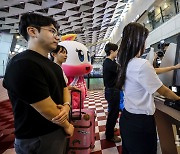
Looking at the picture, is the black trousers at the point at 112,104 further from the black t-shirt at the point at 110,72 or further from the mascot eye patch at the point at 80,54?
the mascot eye patch at the point at 80,54

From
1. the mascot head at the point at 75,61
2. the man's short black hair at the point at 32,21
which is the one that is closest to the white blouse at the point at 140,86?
the man's short black hair at the point at 32,21

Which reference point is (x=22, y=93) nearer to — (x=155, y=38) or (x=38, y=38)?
(x=38, y=38)

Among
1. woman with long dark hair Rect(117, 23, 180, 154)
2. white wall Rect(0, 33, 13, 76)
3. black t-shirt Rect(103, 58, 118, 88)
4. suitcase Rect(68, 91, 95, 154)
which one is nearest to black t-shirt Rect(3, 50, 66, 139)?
woman with long dark hair Rect(117, 23, 180, 154)

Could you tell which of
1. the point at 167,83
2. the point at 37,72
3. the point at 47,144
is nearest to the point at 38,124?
the point at 47,144

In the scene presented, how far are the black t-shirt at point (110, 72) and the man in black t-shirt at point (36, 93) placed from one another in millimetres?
1043

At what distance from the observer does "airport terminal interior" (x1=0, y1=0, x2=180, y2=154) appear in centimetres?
145

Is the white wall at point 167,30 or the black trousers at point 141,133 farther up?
the white wall at point 167,30

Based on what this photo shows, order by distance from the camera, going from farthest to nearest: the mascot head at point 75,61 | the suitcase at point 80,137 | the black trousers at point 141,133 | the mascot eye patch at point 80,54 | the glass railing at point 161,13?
the glass railing at point 161,13 < the mascot eye patch at point 80,54 < the mascot head at point 75,61 < the suitcase at point 80,137 < the black trousers at point 141,133

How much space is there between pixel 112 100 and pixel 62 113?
1290 millimetres

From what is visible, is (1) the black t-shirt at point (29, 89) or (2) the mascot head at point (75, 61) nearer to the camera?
(1) the black t-shirt at point (29, 89)

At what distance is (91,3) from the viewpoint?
9.59 metres

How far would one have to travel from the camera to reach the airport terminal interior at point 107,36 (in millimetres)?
1448

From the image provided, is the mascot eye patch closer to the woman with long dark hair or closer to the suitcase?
the suitcase

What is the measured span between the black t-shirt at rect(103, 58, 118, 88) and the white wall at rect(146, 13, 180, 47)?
4.71 m
